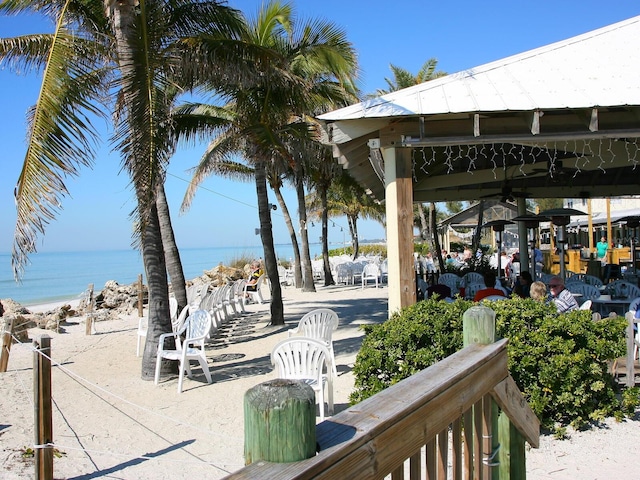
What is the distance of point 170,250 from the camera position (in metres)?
10.7

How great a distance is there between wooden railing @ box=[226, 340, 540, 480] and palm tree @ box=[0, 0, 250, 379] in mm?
4209

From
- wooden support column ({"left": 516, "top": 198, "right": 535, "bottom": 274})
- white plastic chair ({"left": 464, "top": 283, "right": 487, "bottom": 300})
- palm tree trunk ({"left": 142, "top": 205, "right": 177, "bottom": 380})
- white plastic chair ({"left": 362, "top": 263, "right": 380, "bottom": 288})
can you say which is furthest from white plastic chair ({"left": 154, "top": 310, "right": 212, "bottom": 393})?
white plastic chair ({"left": 362, "top": 263, "right": 380, "bottom": 288})

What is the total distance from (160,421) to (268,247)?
21.9 ft

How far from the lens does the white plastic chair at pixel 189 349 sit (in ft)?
24.8

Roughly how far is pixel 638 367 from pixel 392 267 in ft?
8.83

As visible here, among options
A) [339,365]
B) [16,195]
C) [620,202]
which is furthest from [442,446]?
[620,202]

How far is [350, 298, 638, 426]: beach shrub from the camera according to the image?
4621mm

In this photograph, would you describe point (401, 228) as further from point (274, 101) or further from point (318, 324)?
point (274, 101)

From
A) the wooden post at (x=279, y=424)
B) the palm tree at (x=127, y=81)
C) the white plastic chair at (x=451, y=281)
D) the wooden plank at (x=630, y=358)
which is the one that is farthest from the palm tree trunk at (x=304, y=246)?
the wooden post at (x=279, y=424)

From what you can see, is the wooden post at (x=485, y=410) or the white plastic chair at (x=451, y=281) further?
the white plastic chair at (x=451, y=281)

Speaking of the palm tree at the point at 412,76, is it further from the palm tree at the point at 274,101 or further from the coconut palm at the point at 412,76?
the palm tree at the point at 274,101

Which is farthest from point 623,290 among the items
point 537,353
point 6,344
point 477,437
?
point 6,344

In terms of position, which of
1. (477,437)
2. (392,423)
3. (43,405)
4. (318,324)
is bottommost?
(43,405)

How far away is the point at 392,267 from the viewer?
21.1 ft
